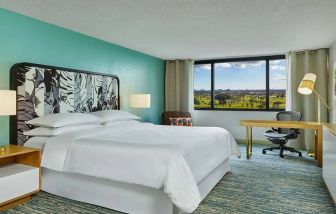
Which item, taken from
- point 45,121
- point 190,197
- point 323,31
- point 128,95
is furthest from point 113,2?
point 323,31

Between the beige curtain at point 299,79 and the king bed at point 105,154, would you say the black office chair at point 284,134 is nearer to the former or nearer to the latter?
the beige curtain at point 299,79

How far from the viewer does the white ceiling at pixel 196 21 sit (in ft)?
9.02

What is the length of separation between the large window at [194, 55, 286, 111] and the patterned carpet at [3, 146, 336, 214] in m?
2.39

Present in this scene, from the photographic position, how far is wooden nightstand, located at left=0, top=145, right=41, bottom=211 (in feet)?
7.88

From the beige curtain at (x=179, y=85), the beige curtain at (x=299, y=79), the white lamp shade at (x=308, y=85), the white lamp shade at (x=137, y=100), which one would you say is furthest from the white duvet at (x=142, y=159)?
the beige curtain at (x=179, y=85)

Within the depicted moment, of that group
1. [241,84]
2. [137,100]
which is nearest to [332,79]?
[241,84]

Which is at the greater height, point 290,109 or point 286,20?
point 286,20

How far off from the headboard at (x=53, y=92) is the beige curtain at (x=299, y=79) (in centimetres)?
379

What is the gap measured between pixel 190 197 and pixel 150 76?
14.0ft

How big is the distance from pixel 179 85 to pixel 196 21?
3261 millimetres

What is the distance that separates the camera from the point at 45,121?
301 centimetres

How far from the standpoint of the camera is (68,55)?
3754 millimetres

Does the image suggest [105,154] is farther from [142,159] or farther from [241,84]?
[241,84]

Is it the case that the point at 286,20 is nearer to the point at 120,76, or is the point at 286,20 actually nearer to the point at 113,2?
the point at 113,2
